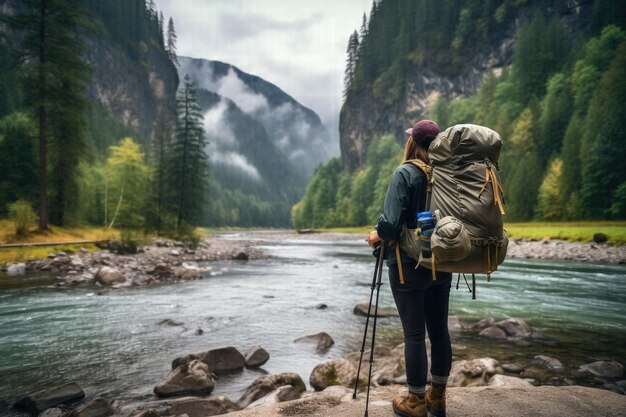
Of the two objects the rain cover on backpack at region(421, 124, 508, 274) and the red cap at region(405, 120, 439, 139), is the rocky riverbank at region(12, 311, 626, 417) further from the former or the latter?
the red cap at region(405, 120, 439, 139)

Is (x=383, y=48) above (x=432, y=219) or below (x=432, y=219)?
above

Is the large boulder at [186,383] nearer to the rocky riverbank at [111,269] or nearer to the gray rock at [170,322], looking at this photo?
the gray rock at [170,322]

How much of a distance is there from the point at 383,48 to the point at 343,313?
15406 centimetres

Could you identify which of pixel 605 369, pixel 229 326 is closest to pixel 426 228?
pixel 605 369

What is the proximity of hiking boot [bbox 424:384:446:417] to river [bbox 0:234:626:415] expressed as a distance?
4.07 m

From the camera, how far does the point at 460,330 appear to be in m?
11.2

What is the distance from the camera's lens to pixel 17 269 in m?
20.2

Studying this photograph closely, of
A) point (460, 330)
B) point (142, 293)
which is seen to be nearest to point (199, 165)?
point (142, 293)

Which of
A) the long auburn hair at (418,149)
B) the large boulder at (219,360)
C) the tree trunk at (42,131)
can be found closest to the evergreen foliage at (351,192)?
the tree trunk at (42,131)

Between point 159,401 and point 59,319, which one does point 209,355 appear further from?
point 59,319

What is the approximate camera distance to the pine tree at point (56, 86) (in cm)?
2853

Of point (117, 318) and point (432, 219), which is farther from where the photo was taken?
point (117, 318)

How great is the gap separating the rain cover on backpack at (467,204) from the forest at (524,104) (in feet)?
160

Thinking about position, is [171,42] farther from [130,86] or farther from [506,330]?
[506,330]
